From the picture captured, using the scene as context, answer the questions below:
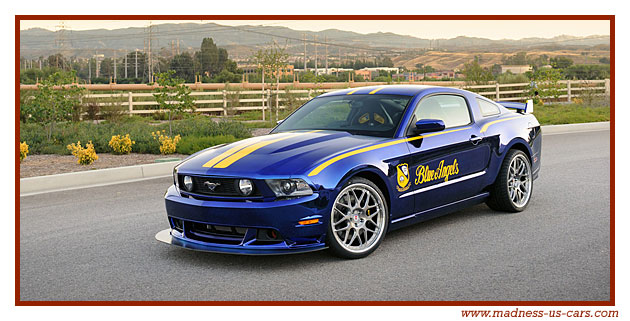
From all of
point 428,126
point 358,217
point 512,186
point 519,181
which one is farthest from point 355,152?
point 519,181

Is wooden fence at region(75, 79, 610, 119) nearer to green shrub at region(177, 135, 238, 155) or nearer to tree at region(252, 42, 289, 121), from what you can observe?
tree at region(252, 42, 289, 121)

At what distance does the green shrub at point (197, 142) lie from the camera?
1432cm

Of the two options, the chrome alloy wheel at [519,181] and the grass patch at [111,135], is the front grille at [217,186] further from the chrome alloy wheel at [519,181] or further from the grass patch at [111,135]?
the grass patch at [111,135]

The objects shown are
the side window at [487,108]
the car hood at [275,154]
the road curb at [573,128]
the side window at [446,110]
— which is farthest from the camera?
the road curb at [573,128]

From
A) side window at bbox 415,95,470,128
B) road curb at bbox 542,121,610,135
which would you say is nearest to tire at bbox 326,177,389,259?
side window at bbox 415,95,470,128

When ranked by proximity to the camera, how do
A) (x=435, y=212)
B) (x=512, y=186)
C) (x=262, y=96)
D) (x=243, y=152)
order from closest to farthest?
(x=243, y=152)
(x=435, y=212)
(x=512, y=186)
(x=262, y=96)

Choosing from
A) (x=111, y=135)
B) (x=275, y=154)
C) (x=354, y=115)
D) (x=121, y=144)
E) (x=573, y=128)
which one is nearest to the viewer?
(x=275, y=154)

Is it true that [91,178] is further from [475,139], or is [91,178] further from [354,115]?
[475,139]

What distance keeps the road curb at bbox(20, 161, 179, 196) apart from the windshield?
4.62 meters

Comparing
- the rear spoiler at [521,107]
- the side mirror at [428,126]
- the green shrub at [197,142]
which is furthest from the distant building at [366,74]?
the side mirror at [428,126]

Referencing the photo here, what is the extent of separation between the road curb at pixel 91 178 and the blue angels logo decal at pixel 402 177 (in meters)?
5.91

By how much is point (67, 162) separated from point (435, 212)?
8290mm

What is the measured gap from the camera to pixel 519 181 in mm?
8078
